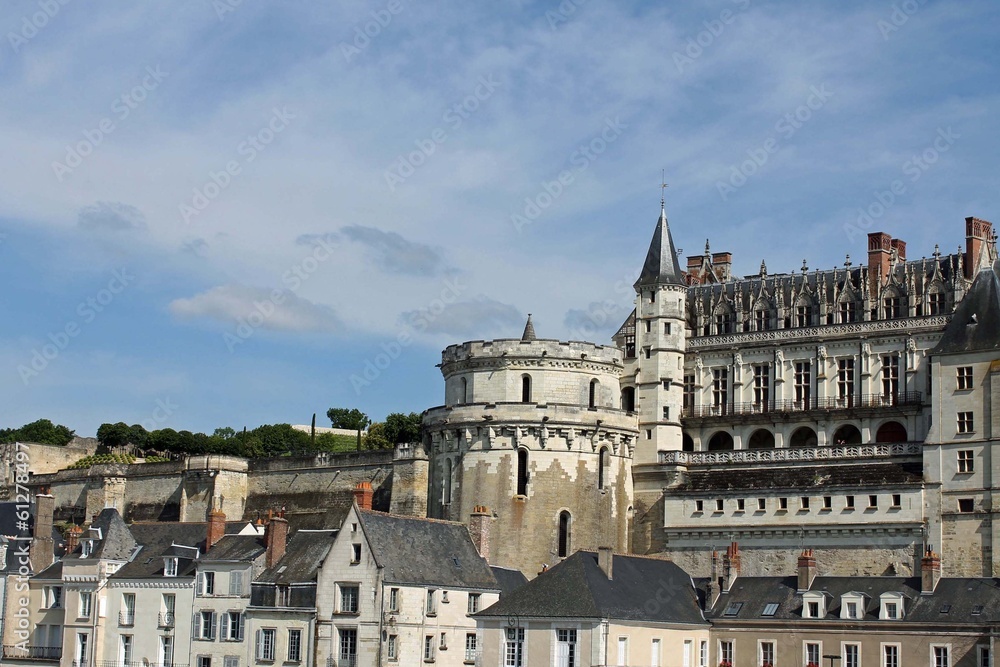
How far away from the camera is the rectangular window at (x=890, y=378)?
53625mm

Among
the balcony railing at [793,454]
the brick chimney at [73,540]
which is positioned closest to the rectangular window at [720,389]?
the balcony railing at [793,454]

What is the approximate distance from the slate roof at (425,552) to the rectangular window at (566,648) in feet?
15.1

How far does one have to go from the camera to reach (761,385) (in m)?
56.8

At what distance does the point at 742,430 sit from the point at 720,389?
1725mm

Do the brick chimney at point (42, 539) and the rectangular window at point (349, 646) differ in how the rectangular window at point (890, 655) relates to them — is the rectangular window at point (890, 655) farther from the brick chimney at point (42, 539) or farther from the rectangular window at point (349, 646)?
the brick chimney at point (42, 539)

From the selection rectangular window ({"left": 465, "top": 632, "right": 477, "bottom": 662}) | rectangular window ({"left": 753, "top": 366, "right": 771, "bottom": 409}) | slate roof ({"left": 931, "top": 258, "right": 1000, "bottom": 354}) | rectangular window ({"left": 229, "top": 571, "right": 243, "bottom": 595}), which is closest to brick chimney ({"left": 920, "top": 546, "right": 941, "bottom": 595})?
slate roof ({"left": 931, "top": 258, "right": 1000, "bottom": 354})

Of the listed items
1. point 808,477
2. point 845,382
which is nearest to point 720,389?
point 845,382

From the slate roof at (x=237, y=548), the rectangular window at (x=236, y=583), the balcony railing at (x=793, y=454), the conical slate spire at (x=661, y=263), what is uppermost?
the conical slate spire at (x=661, y=263)

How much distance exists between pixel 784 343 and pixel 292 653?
74.5 ft

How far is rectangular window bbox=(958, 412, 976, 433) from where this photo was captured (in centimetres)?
4666

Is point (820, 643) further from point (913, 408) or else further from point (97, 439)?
point (97, 439)

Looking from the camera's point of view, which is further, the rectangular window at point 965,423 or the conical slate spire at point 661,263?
the conical slate spire at point 661,263

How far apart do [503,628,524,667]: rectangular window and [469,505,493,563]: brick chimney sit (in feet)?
20.0

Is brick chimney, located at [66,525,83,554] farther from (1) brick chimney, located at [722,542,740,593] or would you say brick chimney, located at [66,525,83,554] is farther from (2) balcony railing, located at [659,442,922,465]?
(1) brick chimney, located at [722,542,740,593]
